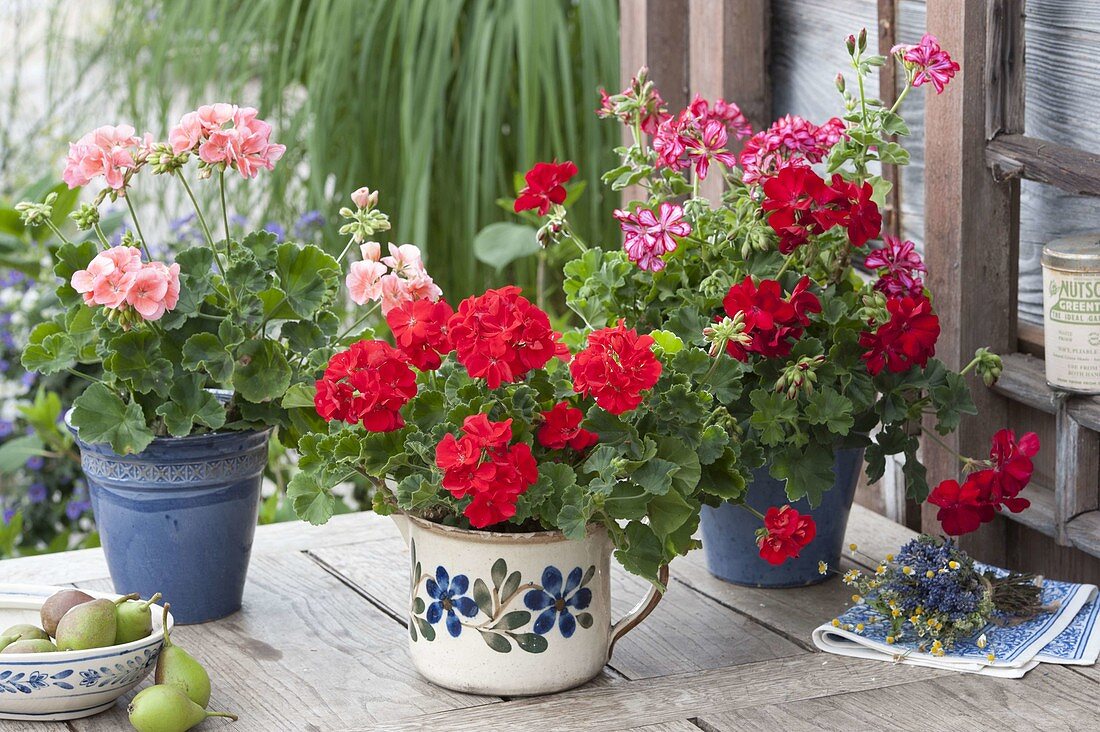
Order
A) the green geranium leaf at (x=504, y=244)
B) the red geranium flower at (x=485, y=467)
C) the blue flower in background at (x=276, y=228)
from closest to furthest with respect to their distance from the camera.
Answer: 1. the red geranium flower at (x=485, y=467)
2. the green geranium leaf at (x=504, y=244)
3. the blue flower in background at (x=276, y=228)

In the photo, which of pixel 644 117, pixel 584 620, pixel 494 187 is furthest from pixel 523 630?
pixel 494 187

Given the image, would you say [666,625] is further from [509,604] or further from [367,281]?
[367,281]

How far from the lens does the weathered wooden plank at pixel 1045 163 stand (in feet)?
4.33

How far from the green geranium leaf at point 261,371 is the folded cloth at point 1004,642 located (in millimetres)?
573

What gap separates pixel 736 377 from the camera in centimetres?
125

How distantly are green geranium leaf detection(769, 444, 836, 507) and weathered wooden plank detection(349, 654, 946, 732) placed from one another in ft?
0.51

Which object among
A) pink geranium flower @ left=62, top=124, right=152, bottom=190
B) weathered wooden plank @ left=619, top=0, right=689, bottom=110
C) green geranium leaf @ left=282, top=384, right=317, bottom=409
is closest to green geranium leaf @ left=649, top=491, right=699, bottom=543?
green geranium leaf @ left=282, top=384, right=317, bottom=409

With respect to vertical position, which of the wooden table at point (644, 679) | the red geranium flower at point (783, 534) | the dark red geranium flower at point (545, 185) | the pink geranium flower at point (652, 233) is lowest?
the wooden table at point (644, 679)

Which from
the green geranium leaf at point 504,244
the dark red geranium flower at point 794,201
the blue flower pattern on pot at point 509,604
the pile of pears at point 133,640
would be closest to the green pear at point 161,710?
the pile of pears at point 133,640

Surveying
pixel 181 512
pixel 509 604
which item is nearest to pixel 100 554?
pixel 181 512

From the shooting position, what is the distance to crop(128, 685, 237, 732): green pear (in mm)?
1120

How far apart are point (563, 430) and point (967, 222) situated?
0.60 metres

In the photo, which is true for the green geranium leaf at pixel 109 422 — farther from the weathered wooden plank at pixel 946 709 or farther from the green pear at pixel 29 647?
the weathered wooden plank at pixel 946 709

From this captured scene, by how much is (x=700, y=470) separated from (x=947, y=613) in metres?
0.32
